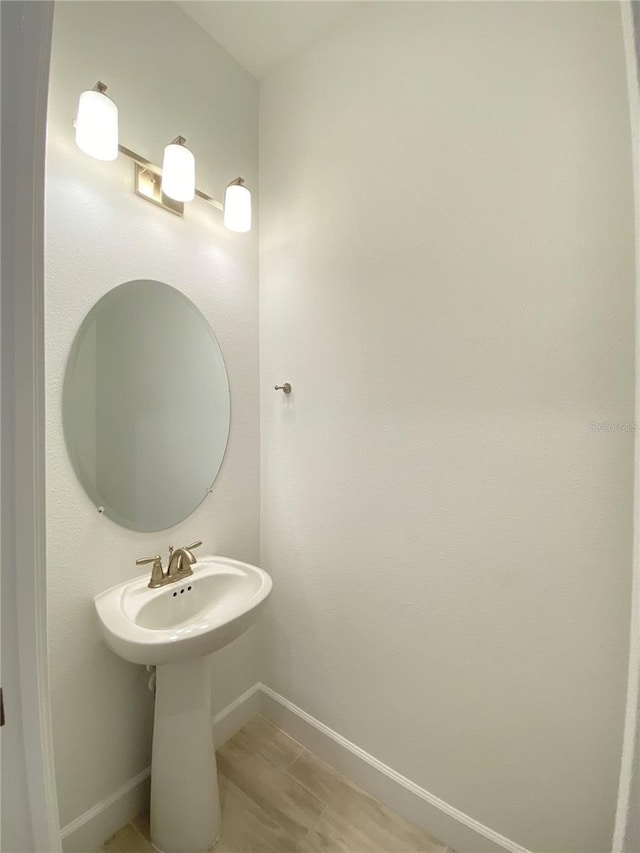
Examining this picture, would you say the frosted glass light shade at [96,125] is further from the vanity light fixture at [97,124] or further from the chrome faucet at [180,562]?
the chrome faucet at [180,562]

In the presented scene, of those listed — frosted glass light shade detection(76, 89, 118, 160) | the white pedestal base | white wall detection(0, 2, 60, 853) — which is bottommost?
the white pedestal base

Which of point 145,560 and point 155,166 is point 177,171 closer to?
point 155,166

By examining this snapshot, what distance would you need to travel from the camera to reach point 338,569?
1.26m

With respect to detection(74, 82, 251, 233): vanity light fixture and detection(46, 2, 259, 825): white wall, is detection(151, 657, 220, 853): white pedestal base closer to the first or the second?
detection(46, 2, 259, 825): white wall

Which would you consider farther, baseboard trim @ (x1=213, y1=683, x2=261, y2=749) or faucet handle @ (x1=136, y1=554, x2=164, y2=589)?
baseboard trim @ (x1=213, y1=683, x2=261, y2=749)

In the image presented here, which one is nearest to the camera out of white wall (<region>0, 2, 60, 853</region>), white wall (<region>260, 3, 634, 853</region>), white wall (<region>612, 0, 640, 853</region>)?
white wall (<region>0, 2, 60, 853</region>)

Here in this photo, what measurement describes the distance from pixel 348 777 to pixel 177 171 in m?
2.17

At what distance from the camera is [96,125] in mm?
893

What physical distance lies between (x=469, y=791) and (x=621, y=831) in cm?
57

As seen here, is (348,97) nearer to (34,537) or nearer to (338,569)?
(34,537)

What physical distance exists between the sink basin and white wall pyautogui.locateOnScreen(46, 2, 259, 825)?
0.09 m

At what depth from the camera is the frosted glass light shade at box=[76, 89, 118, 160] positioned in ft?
2.89

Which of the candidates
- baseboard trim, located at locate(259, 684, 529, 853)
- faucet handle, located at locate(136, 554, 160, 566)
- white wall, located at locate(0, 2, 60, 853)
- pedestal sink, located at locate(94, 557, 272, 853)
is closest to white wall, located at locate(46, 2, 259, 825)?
faucet handle, located at locate(136, 554, 160, 566)

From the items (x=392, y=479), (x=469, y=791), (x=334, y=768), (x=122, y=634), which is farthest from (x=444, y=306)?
(x=334, y=768)
